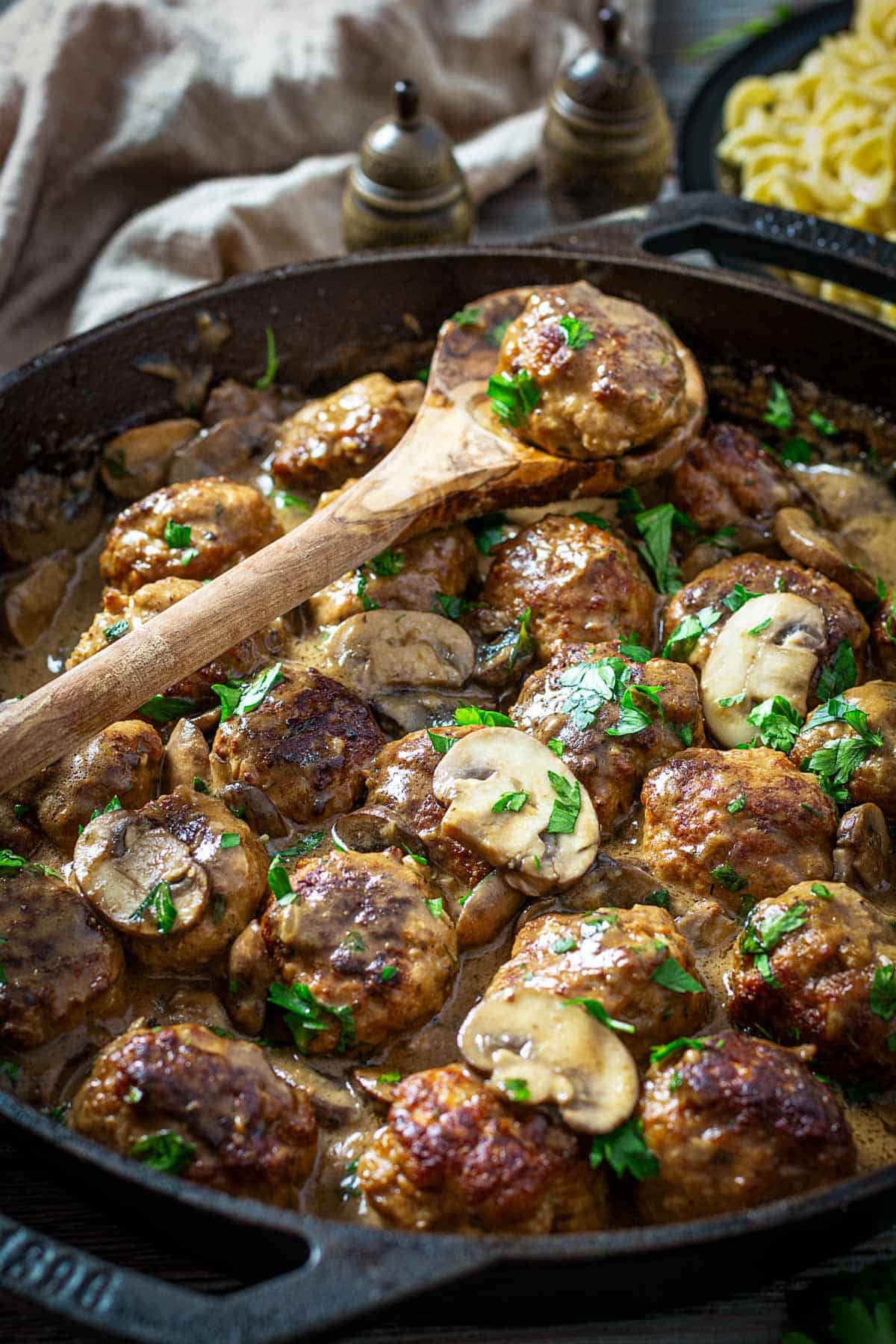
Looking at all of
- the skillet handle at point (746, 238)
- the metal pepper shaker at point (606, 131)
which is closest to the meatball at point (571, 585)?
the skillet handle at point (746, 238)

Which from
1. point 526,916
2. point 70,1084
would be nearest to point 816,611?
point 526,916

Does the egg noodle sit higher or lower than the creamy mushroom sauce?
higher

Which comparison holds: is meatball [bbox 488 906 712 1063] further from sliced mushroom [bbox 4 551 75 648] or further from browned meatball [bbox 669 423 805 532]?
sliced mushroom [bbox 4 551 75 648]

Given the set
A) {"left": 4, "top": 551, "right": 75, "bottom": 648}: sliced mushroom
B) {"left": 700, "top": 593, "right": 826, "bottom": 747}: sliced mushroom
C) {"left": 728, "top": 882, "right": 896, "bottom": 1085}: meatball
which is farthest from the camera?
{"left": 4, "top": 551, "right": 75, "bottom": 648}: sliced mushroom

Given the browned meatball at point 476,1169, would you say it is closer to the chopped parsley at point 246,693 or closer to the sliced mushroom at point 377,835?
the sliced mushroom at point 377,835

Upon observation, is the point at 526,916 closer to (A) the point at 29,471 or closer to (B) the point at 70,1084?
(B) the point at 70,1084

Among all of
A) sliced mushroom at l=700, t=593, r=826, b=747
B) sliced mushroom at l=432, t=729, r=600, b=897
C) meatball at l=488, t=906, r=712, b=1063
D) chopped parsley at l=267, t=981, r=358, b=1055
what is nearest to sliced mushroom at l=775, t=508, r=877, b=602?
sliced mushroom at l=700, t=593, r=826, b=747
